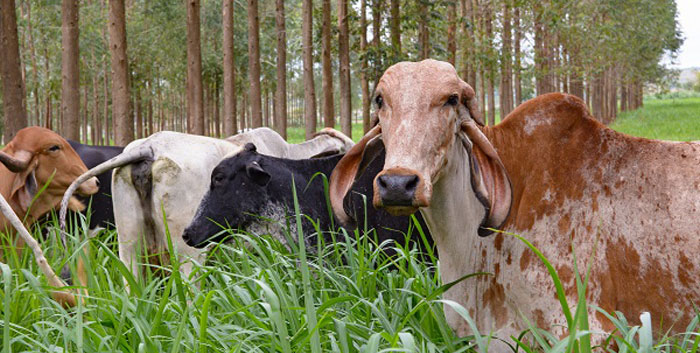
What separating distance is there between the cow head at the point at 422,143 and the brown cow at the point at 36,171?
11.0ft

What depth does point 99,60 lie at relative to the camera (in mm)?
32375

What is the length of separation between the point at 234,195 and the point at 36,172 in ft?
6.34

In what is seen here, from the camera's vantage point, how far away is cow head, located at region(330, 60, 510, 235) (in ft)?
9.16

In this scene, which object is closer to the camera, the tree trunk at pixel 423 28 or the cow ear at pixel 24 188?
the cow ear at pixel 24 188

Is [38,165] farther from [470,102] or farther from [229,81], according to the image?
[229,81]

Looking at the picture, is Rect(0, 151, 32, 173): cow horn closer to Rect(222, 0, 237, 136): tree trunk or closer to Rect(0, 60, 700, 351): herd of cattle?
Rect(0, 60, 700, 351): herd of cattle

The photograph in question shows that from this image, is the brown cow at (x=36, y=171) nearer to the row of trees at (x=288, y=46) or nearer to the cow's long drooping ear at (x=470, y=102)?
the cow's long drooping ear at (x=470, y=102)

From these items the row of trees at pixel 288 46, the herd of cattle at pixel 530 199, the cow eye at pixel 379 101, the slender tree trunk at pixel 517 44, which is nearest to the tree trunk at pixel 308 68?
the row of trees at pixel 288 46

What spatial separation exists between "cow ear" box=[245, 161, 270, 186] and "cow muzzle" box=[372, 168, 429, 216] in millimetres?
2466

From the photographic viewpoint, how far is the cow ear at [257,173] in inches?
203

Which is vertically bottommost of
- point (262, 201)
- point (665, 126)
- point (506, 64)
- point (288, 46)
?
point (262, 201)

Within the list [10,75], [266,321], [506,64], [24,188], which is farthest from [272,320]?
[506,64]

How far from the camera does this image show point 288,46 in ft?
95.3

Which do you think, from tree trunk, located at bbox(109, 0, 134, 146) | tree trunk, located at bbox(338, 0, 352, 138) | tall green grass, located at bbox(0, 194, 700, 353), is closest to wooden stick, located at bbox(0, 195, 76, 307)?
tall green grass, located at bbox(0, 194, 700, 353)
